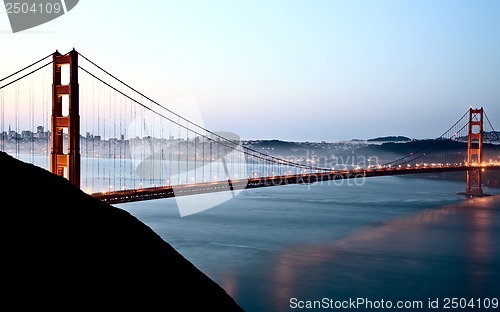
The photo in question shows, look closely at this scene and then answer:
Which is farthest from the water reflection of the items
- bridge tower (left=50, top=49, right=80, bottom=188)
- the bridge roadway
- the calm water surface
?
bridge tower (left=50, top=49, right=80, bottom=188)

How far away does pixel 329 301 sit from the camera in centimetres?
1756

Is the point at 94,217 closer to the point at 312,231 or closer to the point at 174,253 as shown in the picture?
the point at 174,253

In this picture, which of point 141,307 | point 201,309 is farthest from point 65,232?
point 201,309

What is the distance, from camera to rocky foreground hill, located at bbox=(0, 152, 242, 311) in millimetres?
5492

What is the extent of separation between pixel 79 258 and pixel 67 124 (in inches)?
526

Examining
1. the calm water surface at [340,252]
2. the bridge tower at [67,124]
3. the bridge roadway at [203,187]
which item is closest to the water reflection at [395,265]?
the calm water surface at [340,252]

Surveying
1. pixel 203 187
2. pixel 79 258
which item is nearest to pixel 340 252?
pixel 203 187

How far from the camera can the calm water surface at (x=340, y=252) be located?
1839 cm

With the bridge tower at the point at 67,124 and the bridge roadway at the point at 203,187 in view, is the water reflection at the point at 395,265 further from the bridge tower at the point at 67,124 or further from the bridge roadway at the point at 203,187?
the bridge tower at the point at 67,124

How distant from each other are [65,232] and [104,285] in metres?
1.06

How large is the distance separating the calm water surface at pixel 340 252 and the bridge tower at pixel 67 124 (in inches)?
268

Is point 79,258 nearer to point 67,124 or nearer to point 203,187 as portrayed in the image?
point 67,124

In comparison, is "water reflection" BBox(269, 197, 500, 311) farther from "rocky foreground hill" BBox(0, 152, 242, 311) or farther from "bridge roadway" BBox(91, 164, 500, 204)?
"rocky foreground hill" BBox(0, 152, 242, 311)

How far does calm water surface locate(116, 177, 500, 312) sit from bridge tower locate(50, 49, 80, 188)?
682cm
